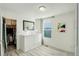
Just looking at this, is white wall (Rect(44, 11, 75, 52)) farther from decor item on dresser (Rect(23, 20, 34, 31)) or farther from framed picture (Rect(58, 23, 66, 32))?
decor item on dresser (Rect(23, 20, 34, 31))

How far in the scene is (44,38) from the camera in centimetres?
134

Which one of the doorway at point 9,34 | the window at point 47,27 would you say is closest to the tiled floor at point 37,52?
the doorway at point 9,34

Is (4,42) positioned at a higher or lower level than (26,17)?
lower

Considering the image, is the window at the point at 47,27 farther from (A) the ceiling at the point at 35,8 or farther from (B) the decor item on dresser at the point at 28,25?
(B) the decor item on dresser at the point at 28,25

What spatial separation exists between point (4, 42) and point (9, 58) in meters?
0.25

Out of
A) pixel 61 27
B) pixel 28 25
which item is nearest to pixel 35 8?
pixel 28 25

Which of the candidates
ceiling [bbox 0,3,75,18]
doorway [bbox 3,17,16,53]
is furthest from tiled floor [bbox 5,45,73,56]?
ceiling [bbox 0,3,75,18]

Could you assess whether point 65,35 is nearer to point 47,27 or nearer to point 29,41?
point 47,27

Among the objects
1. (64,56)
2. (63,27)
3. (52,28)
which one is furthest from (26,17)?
(64,56)

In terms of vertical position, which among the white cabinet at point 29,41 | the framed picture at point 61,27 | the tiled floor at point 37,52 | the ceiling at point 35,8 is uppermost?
the ceiling at point 35,8

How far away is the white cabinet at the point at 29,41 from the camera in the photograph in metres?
1.25

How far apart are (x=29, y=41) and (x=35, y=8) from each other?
0.55 metres

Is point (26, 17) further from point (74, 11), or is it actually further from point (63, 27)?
point (74, 11)

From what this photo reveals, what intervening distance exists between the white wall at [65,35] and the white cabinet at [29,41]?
244 mm
